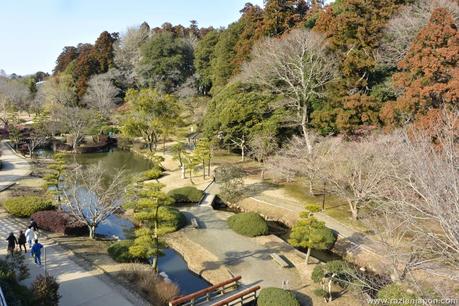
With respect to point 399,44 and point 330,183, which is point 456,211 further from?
point 399,44

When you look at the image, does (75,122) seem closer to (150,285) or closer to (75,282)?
(75,282)

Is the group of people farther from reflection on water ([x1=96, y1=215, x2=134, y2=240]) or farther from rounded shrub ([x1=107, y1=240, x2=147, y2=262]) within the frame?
reflection on water ([x1=96, y1=215, x2=134, y2=240])

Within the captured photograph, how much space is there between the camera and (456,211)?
247 inches

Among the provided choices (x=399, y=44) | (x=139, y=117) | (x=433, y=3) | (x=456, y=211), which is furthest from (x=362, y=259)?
(x=139, y=117)

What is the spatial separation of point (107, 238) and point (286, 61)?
1927 cm

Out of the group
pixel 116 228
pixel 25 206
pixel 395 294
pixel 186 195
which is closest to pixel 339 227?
pixel 395 294

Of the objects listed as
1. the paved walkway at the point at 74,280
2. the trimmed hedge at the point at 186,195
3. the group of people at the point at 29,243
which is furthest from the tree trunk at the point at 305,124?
the group of people at the point at 29,243

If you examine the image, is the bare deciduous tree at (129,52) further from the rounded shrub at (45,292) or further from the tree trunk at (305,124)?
the rounded shrub at (45,292)

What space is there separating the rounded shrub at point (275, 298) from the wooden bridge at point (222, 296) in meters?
0.60

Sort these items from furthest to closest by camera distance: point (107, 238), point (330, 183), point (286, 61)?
1. point (286, 61)
2. point (330, 183)
3. point (107, 238)

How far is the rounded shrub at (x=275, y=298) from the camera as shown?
11998 millimetres

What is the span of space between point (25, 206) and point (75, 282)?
27.5ft

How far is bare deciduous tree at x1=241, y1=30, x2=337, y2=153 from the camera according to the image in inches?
1093

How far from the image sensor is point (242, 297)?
12.8 metres
